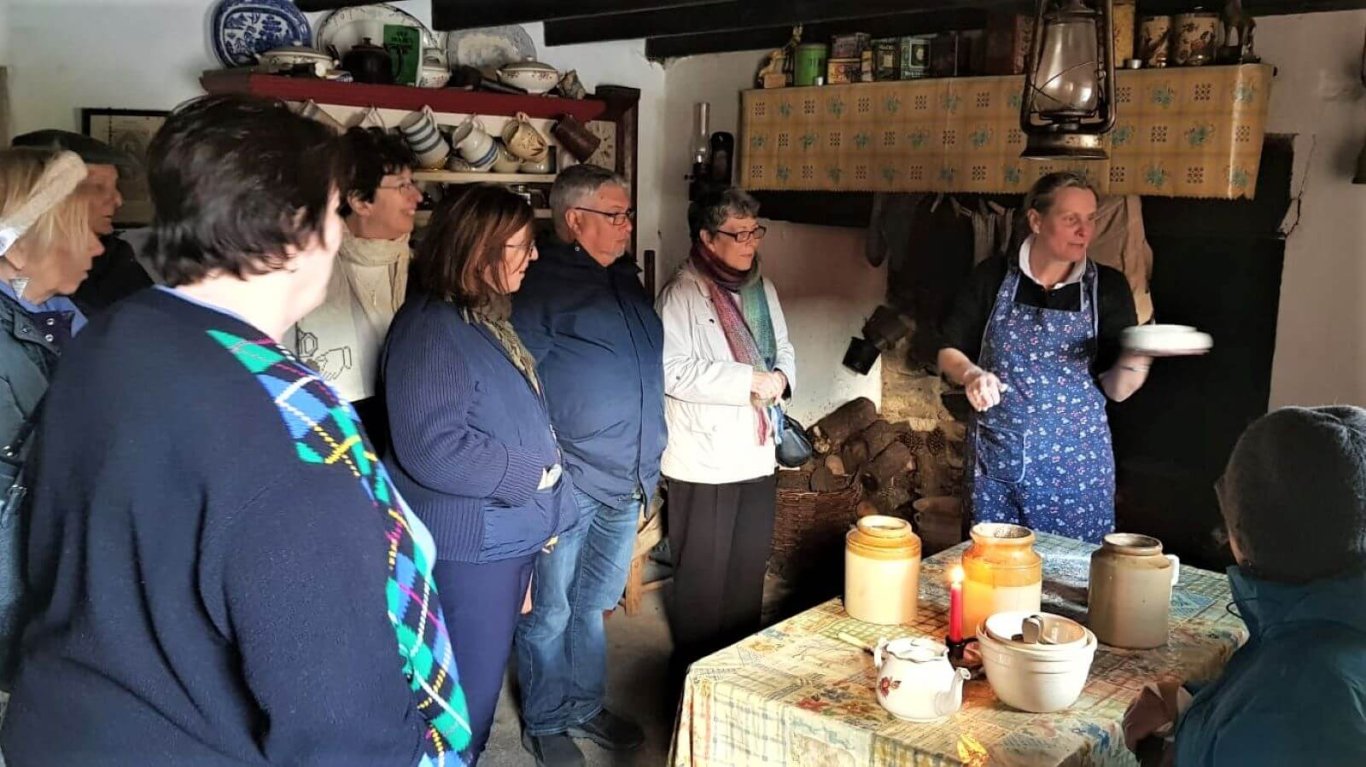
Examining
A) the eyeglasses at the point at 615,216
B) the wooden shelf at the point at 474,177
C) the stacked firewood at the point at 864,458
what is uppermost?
the wooden shelf at the point at 474,177

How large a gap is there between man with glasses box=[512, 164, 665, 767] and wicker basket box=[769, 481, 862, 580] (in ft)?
4.61

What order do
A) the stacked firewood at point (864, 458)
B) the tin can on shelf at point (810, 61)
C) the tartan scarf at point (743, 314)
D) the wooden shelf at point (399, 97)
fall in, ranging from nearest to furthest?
the tartan scarf at point (743, 314)
the wooden shelf at point (399, 97)
the tin can on shelf at point (810, 61)
the stacked firewood at point (864, 458)

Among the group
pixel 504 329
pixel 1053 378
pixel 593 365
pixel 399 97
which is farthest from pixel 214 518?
pixel 399 97

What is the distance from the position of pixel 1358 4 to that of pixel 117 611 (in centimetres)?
334

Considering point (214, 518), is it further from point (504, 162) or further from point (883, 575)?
point (504, 162)

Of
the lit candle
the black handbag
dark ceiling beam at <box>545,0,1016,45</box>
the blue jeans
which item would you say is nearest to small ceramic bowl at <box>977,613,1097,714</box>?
the lit candle

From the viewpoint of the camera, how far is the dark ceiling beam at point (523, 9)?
10.7ft

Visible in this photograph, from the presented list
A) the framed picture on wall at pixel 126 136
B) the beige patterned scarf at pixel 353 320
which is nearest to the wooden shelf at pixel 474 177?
the framed picture on wall at pixel 126 136

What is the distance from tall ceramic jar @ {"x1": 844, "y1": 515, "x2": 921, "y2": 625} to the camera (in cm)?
198

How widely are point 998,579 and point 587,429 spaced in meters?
1.13

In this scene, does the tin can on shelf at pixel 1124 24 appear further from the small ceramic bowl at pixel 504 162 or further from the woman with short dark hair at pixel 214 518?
the woman with short dark hair at pixel 214 518

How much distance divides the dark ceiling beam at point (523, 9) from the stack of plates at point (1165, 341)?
1.52 metres

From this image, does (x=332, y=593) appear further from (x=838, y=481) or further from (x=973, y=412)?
(x=838, y=481)

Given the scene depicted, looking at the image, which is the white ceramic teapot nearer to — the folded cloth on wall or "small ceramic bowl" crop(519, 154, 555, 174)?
the folded cloth on wall
